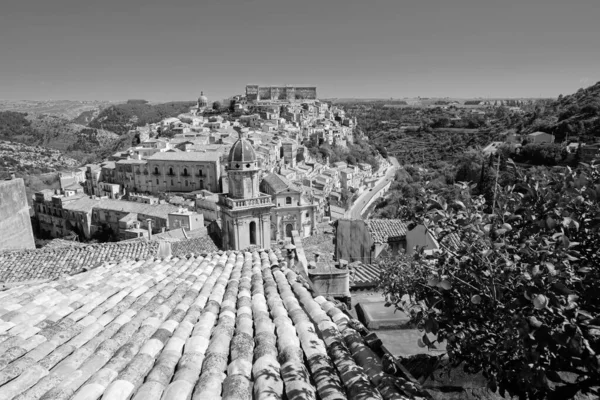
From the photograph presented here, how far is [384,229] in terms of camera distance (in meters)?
16.6

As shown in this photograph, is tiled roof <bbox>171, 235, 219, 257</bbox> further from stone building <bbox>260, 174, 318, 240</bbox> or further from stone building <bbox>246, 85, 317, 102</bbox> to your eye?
stone building <bbox>246, 85, 317, 102</bbox>

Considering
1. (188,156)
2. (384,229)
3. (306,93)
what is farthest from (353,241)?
(306,93)

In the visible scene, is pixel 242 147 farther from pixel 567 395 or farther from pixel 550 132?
pixel 550 132

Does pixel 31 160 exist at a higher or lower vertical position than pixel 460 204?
lower

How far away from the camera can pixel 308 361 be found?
10.7 feet

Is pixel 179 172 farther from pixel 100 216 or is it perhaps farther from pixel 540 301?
pixel 540 301

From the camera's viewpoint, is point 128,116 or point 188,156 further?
point 128,116

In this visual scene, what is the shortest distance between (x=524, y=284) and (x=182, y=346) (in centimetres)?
269

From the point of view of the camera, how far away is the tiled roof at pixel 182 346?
276 cm

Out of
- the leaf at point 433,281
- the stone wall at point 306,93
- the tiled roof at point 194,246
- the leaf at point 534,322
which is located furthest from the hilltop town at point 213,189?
the stone wall at point 306,93

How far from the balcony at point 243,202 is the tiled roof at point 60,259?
5.48 metres

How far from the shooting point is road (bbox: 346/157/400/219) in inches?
2238

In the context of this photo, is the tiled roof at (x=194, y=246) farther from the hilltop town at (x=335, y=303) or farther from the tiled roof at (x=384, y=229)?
the tiled roof at (x=384, y=229)

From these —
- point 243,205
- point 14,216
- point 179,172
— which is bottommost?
point 179,172
